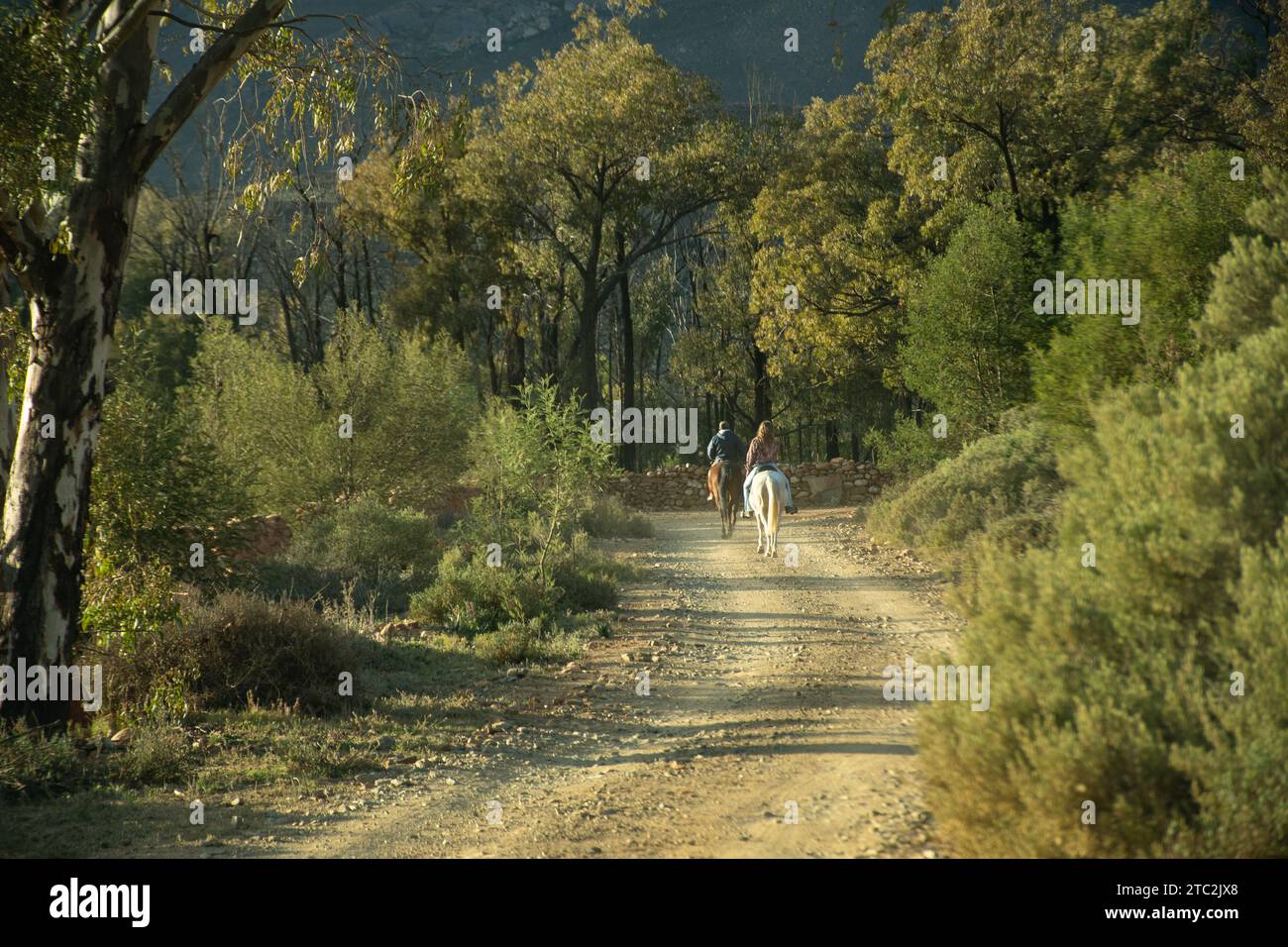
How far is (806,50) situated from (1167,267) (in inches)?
5895

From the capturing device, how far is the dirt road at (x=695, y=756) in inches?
232

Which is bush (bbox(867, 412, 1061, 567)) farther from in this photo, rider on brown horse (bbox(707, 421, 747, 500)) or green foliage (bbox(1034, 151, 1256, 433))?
rider on brown horse (bbox(707, 421, 747, 500))

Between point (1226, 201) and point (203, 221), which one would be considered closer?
point (1226, 201)

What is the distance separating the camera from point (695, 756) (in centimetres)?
759

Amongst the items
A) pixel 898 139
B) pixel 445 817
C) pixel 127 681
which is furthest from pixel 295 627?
pixel 898 139

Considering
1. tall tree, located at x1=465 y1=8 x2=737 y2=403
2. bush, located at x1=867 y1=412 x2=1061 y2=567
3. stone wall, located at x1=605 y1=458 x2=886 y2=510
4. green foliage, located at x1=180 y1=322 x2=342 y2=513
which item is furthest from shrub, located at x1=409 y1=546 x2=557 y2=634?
tall tree, located at x1=465 y1=8 x2=737 y2=403

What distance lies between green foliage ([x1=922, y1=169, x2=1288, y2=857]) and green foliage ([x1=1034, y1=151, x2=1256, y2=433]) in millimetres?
10762

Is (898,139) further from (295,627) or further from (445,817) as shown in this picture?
(445,817)

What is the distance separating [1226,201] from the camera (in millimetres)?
16578

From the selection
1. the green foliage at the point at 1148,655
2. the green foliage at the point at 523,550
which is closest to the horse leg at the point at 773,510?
the green foliage at the point at 523,550

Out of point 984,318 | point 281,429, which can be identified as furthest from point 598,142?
point 281,429

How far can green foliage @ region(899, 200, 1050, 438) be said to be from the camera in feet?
79.0

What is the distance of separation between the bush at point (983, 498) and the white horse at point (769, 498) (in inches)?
104

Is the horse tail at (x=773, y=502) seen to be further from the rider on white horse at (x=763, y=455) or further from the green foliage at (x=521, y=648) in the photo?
the green foliage at (x=521, y=648)
